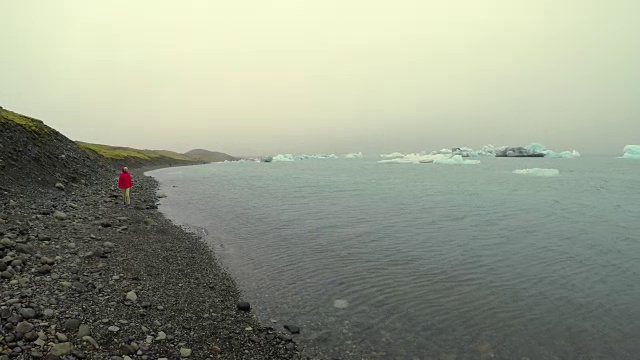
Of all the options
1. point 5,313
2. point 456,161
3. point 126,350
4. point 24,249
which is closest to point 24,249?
point 24,249

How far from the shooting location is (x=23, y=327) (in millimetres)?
6586

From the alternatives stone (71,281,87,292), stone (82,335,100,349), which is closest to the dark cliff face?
stone (71,281,87,292)

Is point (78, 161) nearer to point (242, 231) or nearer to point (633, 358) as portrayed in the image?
point (242, 231)

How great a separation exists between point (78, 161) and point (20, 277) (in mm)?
33934

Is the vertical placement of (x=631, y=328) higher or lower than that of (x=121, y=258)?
lower

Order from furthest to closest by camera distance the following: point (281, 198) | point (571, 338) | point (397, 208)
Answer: point (281, 198) < point (397, 208) < point (571, 338)

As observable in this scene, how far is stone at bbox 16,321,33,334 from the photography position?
21.3 feet

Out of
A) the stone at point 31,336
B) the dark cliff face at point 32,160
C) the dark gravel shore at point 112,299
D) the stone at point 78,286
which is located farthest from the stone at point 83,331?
the dark cliff face at point 32,160

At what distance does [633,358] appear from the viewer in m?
7.78

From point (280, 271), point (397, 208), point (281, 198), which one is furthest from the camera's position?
point (281, 198)

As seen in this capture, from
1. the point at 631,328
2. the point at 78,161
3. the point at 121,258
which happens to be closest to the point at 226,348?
the point at 121,258

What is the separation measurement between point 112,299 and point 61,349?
2.72m

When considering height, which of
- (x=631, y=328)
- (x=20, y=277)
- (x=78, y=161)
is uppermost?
(x=78, y=161)

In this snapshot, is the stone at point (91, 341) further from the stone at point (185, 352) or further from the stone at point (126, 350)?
the stone at point (185, 352)
